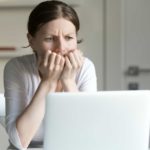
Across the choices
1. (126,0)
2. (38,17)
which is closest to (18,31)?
(126,0)

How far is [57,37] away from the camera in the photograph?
1.39 meters

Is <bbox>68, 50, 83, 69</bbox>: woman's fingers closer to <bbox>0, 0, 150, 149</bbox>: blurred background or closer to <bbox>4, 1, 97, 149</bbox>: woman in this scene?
<bbox>4, 1, 97, 149</bbox>: woman

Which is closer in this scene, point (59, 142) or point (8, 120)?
point (59, 142)

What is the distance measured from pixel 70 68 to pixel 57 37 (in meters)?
0.12

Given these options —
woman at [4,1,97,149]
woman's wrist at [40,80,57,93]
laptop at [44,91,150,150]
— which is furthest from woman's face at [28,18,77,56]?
laptop at [44,91,150,150]

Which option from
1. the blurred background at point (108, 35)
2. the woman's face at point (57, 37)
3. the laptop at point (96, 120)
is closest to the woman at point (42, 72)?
the woman's face at point (57, 37)

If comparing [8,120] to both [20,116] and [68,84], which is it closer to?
[20,116]

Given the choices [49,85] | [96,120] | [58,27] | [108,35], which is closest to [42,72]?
[49,85]

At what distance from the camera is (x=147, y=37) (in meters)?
2.90

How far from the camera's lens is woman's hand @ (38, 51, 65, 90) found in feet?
4.31

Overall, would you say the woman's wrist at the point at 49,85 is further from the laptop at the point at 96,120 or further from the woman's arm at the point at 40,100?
the laptop at the point at 96,120

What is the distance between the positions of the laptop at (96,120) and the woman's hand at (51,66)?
15.5 inches

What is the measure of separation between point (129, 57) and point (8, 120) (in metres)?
1.71

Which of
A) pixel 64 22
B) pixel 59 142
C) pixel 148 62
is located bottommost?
pixel 148 62
